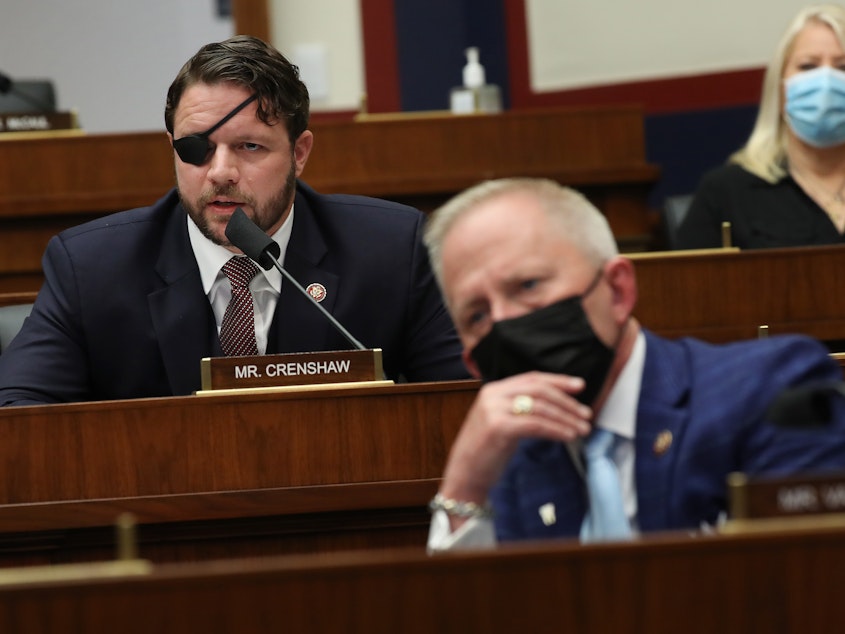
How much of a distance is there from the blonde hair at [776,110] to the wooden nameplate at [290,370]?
2103 mm

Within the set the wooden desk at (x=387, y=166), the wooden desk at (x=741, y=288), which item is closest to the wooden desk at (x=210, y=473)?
the wooden desk at (x=741, y=288)

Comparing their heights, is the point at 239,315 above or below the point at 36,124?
below

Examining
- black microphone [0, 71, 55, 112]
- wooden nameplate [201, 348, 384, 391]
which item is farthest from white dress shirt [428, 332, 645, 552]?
black microphone [0, 71, 55, 112]

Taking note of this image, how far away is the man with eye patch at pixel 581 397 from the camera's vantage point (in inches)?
61.0

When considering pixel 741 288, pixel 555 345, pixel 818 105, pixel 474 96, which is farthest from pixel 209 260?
pixel 474 96

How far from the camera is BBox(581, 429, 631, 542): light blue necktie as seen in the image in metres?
1.54

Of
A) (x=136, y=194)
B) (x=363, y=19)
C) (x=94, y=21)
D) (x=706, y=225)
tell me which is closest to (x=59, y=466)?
(x=136, y=194)

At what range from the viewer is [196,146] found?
2.68 m

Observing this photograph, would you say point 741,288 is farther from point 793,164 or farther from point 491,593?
point 491,593

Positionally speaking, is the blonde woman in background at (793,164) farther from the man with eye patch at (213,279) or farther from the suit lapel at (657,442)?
the suit lapel at (657,442)

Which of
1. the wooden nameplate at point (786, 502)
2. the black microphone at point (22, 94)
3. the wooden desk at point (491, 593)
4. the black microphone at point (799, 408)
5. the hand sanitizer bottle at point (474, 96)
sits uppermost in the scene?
the black microphone at point (22, 94)

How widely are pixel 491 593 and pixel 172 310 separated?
1.74 meters

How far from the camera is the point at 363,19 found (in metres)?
5.77

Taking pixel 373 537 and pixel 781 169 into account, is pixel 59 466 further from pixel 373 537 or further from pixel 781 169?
pixel 781 169
